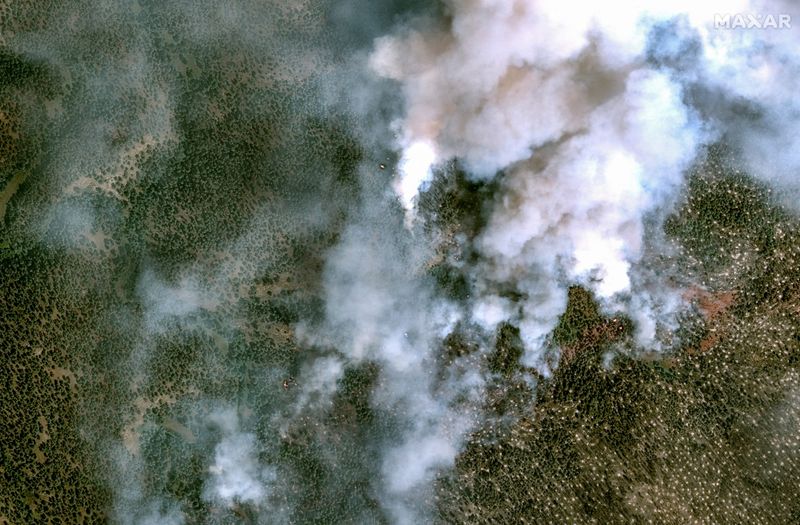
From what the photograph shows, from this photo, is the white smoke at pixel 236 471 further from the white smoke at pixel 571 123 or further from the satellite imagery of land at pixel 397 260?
the white smoke at pixel 571 123

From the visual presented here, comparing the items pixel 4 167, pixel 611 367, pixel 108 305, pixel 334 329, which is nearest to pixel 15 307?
pixel 108 305

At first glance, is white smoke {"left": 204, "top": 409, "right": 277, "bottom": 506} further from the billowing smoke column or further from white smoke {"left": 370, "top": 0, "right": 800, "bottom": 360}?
white smoke {"left": 370, "top": 0, "right": 800, "bottom": 360}

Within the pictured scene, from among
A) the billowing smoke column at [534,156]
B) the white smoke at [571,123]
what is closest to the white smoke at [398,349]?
the billowing smoke column at [534,156]

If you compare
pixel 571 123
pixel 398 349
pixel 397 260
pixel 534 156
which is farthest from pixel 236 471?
pixel 571 123

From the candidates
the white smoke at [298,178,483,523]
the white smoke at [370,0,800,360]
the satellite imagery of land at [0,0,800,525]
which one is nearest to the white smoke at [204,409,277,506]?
the satellite imagery of land at [0,0,800,525]

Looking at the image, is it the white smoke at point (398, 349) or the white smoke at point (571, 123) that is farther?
the white smoke at point (398, 349)

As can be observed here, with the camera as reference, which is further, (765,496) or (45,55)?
(45,55)

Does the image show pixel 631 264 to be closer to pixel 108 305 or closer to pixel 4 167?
pixel 108 305
